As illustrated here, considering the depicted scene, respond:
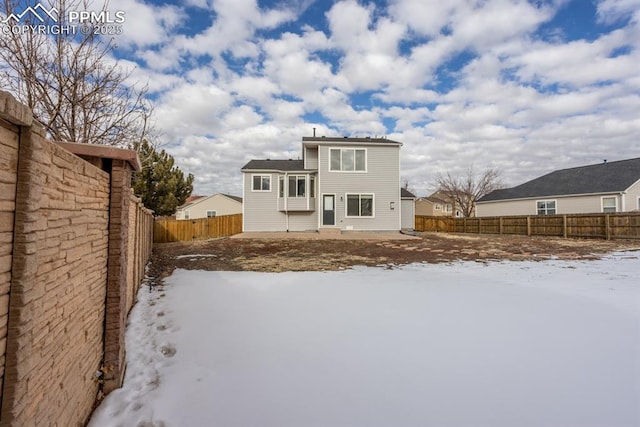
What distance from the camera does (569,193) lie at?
824 inches

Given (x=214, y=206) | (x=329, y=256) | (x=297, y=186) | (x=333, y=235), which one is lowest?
(x=329, y=256)

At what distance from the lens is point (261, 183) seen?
1795 centimetres

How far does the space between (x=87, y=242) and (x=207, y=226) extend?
15449 mm

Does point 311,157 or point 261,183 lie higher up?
point 311,157

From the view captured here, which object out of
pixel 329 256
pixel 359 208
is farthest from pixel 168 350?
pixel 359 208

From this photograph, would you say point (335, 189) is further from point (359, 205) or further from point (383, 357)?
point (383, 357)

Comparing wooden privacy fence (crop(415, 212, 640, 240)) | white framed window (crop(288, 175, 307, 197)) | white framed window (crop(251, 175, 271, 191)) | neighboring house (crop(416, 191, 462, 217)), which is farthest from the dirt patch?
neighboring house (crop(416, 191, 462, 217))

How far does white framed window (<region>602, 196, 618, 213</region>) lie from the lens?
18.9m

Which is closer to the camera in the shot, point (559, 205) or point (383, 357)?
point (383, 357)

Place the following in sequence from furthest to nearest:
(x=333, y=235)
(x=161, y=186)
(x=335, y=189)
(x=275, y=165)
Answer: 1. (x=161, y=186)
2. (x=275, y=165)
3. (x=335, y=189)
4. (x=333, y=235)

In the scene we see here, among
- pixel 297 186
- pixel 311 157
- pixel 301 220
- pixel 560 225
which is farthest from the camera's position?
pixel 311 157

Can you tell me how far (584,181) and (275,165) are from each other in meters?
22.1

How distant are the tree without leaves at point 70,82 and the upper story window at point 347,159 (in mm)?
10919

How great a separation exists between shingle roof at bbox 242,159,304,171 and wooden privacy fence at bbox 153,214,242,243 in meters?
3.55
